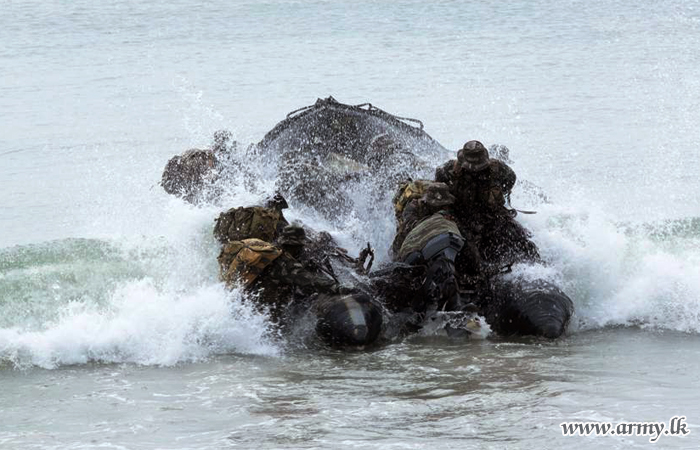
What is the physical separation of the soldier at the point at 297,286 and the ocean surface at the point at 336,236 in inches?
6.5

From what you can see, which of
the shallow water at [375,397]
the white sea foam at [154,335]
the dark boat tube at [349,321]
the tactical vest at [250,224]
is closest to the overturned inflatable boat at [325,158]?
the dark boat tube at [349,321]

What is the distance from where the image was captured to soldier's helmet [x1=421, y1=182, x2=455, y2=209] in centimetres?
975

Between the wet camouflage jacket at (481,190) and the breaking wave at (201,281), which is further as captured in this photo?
the wet camouflage jacket at (481,190)

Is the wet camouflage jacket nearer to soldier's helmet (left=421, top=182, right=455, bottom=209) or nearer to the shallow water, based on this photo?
soldier's helmet (left=421, top=182, right=455, bottom=209)

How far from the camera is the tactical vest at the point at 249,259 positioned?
911 cm

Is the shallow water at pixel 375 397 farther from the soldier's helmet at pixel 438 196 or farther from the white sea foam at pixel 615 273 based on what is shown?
the soldier's helmet at pixel 438 196

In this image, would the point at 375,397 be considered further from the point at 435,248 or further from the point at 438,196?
the point at 438,196

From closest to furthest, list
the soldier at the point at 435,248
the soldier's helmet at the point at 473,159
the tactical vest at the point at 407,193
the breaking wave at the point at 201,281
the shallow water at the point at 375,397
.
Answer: the shallow water at the point at 375,397
the breaking wave at the point at 201,281
the soldier at the point at 435,248
the soldier's helmet at the point at 473,159
the tactical vest at the point at 407,193

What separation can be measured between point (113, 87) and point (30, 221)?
1121 centimetres

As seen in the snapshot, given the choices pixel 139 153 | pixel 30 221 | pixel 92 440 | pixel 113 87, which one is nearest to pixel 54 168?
pixel 139 153

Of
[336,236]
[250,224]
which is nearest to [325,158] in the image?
[336,236]

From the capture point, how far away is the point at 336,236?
36.3ft

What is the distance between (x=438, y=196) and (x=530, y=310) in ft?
3.88

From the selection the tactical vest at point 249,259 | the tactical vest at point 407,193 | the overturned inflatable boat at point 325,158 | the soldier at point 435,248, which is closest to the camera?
the tactical vest at point 249,259
